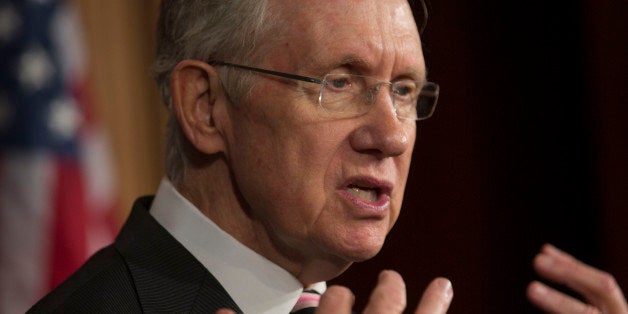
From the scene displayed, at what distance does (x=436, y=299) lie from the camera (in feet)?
5.09

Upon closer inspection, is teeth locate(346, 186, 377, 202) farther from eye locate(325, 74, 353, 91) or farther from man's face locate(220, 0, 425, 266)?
eye locate(325, 74, 353, 91)

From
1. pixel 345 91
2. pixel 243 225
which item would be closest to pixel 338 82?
A: pixel 345 91

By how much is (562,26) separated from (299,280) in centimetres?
174

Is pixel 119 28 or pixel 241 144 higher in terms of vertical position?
pixel 119 28

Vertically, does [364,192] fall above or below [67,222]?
above

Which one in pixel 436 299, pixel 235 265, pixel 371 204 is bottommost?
pixel 235 265

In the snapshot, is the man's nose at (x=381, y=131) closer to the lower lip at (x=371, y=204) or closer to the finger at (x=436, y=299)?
the lower lip at (x=371, y=204)

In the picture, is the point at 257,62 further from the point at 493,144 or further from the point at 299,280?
the point at 493,144

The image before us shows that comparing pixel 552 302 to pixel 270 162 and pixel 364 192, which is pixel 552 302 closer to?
pixel 364 192

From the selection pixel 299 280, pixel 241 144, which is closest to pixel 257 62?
pixel 241 144

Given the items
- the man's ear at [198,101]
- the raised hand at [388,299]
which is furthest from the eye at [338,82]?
the raised hand at [388,299]

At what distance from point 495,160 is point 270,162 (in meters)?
1.70

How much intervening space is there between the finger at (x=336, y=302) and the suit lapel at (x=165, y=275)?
1.27 feet

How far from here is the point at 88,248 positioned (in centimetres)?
280
